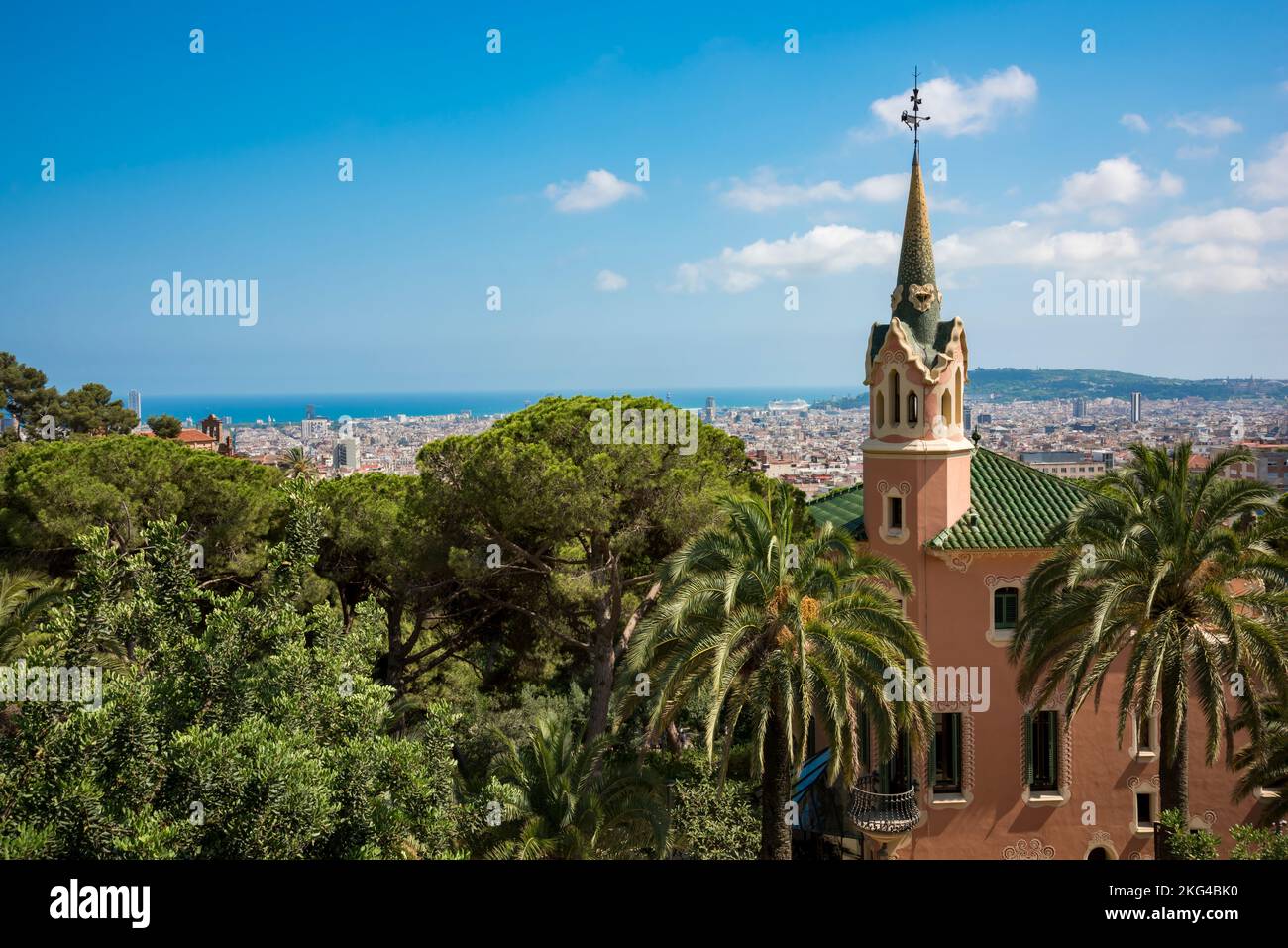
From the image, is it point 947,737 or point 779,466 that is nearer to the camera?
point 947,737

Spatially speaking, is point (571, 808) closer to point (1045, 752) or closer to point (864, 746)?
point (864, 746)

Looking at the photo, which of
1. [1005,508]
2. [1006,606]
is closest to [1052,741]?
[1006,606]

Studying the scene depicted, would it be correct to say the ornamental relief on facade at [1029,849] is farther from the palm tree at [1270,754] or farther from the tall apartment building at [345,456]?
the tall apartment building at [345,456]

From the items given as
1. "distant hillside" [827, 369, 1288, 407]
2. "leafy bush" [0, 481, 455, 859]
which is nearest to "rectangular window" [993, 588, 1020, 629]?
"leafy bush" [0, 481, 455, 859]

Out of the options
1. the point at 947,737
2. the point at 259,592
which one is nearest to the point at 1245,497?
the point at 947,737

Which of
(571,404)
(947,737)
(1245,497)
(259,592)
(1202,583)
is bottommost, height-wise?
(947,737)

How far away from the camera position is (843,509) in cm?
1950

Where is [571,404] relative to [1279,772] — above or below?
above

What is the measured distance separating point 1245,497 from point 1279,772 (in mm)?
3866

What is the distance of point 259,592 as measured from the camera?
72.1 ft

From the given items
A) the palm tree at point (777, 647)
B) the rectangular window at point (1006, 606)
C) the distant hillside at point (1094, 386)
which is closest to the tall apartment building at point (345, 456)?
the distant hillside at point (1094, 386)

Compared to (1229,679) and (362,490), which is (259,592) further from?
(1229,679)
